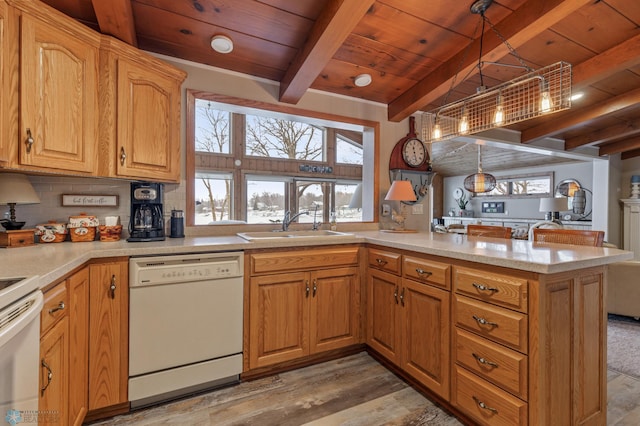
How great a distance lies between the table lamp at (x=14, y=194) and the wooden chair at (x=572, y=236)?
3365 millimetres

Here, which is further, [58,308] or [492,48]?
[492,48]

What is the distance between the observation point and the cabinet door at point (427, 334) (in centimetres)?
172

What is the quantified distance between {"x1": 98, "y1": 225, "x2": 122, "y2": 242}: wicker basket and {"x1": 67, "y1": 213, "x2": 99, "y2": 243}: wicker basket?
5cm

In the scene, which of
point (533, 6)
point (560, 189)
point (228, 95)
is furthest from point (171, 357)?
point (560, 189)

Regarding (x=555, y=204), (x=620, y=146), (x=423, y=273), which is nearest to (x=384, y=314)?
(x=423, y=273)

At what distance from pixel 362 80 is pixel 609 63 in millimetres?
2012

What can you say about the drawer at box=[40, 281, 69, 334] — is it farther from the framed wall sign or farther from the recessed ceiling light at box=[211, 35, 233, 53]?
the recessed ceiling light at box=[211, 35, 233, 53]

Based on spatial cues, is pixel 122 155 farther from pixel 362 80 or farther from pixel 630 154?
pixel 630 154

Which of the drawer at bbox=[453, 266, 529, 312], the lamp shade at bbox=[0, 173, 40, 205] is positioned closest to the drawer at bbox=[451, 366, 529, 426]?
the drawer at bbox=[453, 266, 529, 312]

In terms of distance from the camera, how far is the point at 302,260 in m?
2.16

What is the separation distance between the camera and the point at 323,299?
7.39ft

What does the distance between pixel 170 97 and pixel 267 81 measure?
0.86 metres

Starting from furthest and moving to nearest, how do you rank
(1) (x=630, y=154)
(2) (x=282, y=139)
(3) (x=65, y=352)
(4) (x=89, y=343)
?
(2) (x=282, y=139) → (1) (x=630, y=154) → (4) (x=89, y=343) → (3) (x=65, y=352)

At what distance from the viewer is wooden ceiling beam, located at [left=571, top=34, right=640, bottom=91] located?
A: 2.39 m
